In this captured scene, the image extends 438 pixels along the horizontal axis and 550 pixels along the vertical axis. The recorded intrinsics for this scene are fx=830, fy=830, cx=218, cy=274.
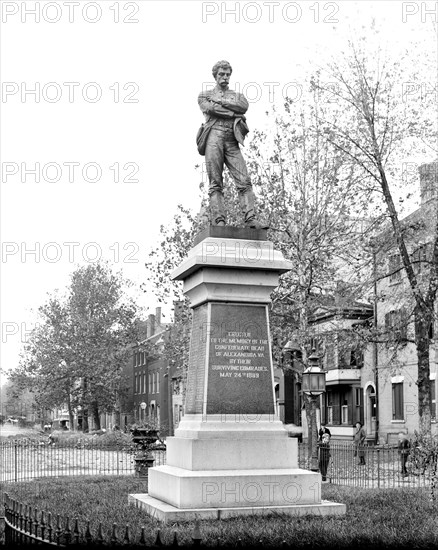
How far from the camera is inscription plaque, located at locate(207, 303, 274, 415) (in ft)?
39.4

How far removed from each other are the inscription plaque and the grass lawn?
5.87 feet

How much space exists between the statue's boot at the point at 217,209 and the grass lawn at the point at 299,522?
4583 millimetres

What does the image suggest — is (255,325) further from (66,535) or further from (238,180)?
(66,535)

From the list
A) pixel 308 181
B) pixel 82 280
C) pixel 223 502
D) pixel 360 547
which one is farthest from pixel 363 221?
pixel 82 280

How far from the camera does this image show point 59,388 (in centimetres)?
6169

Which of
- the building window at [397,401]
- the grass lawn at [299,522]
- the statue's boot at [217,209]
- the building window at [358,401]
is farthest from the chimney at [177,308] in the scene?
the statue's boot at [217,209]

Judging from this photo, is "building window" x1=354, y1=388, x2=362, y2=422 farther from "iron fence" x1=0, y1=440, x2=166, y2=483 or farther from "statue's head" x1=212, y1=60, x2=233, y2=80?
"statue's head" x1=212, y1=60, x2=233, y2=80

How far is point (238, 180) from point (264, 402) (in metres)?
3.67

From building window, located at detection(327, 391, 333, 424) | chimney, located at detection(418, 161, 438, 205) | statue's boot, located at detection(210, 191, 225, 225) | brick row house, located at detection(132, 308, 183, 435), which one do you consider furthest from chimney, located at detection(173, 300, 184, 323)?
brick row house, located at detection(132, 308, 183, 435)

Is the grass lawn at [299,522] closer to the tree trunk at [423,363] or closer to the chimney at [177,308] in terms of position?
the tree trunk at [423,363]

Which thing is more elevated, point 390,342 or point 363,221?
point 363,221

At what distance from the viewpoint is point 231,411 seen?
12.0 meters

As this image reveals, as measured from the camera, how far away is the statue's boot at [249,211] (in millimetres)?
13117

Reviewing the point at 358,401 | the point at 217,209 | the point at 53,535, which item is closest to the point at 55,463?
the point at 358,401
